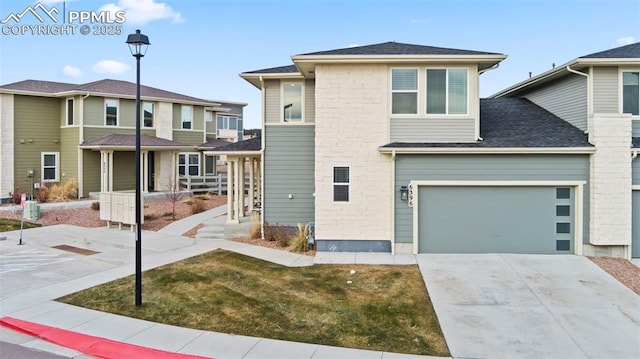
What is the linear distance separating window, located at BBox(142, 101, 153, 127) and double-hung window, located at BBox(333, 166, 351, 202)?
58.7 ft

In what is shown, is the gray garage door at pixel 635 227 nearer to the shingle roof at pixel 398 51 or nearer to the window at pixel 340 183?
the shingle roof at pixel 398 51

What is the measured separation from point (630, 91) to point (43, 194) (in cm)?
2517

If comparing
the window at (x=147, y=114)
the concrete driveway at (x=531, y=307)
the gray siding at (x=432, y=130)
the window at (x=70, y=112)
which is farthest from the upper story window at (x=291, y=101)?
the window at (x=70, y=112)

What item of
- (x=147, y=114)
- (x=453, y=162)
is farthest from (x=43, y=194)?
(x=453, y=162)

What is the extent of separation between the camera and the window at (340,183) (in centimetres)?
1298

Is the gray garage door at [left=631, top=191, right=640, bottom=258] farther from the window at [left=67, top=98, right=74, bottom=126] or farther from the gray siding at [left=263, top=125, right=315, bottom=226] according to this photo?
the window at [left=67, top=98, right=74, bottom=126]

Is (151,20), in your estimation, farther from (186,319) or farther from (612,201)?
(612,201)

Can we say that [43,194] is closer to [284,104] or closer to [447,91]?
[284,104]

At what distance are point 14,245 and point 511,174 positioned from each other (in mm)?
15459

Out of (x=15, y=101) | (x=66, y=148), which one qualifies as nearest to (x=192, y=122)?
(x=66, y=148)

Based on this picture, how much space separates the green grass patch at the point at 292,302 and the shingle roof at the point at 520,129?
447 cm

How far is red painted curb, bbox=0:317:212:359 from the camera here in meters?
6.44

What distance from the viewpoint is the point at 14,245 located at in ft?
46.3

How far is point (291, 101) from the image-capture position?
Result: 14984 mm
